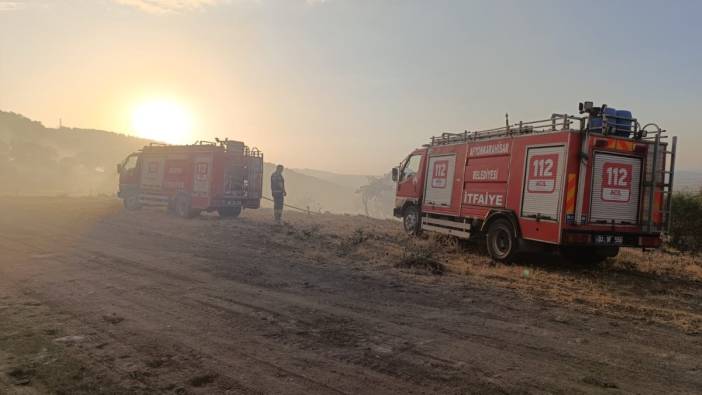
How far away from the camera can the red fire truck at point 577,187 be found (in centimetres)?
846

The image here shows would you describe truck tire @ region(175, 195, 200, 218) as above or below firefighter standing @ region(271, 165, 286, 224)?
below

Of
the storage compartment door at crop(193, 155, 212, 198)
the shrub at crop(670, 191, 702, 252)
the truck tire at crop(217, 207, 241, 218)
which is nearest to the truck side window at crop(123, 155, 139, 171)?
the storage compartment door at crop(193, 155, 212, 198)

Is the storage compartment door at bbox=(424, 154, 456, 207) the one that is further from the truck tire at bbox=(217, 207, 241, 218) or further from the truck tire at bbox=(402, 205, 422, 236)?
the truck tire at bbox=(217, 207, 241, 218)

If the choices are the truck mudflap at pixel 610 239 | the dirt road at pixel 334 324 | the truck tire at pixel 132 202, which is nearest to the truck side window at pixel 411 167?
the dirt road at pixel 334 324

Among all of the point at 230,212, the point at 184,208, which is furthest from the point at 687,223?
the point at 184,208

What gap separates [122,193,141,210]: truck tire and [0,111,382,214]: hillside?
49.7ft

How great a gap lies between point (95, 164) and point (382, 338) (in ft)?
227

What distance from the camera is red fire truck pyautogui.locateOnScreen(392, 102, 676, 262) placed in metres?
8.46

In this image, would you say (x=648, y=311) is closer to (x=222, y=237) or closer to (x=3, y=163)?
(x=222, y=237)

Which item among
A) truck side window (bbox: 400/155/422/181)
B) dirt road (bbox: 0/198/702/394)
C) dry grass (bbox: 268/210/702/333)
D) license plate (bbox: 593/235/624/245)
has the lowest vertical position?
dirt road (bbox: 0/198/702/394)

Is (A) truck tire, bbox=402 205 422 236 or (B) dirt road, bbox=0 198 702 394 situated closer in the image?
(B) dirt road, bbox=0 198 702 394

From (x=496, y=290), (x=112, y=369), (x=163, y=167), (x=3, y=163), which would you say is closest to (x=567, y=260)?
(x=496, y=290)

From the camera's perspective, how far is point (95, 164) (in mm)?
62938

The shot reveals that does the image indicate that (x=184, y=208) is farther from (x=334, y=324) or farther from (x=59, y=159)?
(x=59, y=159)
